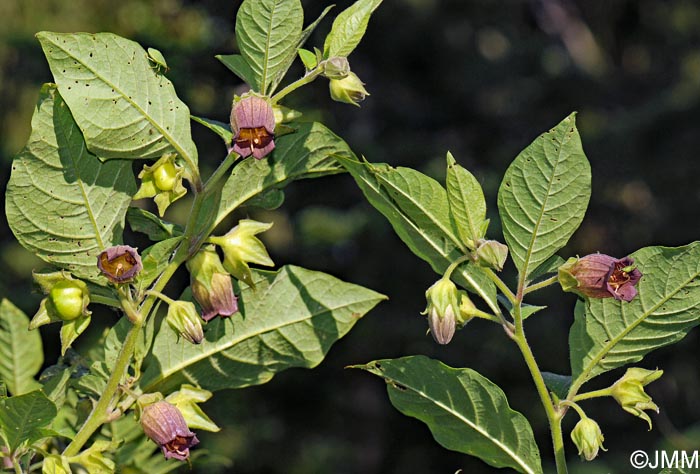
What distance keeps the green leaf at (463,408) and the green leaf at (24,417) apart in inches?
9.0

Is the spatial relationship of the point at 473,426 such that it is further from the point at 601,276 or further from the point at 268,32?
the point at 268,32

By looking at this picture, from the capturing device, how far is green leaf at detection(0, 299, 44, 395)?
0.87 meters

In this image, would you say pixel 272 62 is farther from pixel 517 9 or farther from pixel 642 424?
pixel 517 9

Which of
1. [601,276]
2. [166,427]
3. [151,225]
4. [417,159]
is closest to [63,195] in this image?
[151,225]

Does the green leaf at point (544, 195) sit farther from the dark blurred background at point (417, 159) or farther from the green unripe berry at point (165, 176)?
the dark blurred background at point (417, 159)

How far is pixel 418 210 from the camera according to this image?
2.16ft

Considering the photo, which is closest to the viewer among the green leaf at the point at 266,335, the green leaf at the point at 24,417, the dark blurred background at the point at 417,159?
the green leaf at the point at 24,417

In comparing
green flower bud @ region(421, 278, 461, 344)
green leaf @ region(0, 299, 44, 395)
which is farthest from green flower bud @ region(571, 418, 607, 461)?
green leaf @ region(0, 299, 44, 395)

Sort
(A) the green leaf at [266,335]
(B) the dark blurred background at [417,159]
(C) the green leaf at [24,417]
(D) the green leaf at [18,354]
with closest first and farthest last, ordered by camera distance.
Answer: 1. (C) the green leaf at [24,417]
2. (A) the green leaf at [266,335]
3. (D) the green leaf at [18,354]
4. (B) the dark blurred background at [417,159]

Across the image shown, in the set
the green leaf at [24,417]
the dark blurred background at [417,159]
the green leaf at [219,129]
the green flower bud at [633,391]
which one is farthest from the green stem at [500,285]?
the dark blurred background at [417,159]

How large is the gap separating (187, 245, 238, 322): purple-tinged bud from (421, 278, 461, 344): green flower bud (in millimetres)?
148

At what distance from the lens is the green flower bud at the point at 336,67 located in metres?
0.67

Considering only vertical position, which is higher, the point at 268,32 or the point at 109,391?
the point at 268,32

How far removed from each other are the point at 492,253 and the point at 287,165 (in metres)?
0.18
